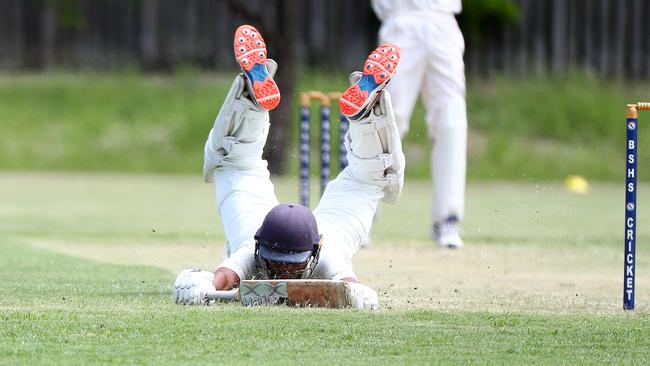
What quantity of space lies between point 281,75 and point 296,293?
13807 mm

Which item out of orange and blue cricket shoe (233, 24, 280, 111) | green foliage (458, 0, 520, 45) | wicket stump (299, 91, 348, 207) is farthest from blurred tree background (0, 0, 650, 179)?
orange and blue cricket shoe (233, 24, 280, 111)

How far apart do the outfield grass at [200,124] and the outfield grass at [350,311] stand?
6.47 m

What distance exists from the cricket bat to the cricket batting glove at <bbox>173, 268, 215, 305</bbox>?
173mm

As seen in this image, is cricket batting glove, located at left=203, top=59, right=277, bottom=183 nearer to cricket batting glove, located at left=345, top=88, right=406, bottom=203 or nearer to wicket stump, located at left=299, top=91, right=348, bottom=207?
cricket batting glove, located at left=345, top=88, right=406, bottom=203

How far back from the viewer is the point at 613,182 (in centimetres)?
1917

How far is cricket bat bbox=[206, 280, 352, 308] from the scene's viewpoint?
5984 millimetres

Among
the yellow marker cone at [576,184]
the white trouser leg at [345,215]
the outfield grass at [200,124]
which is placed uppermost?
the white trouser leg at [345,215]

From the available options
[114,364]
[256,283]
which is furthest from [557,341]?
[114,364]

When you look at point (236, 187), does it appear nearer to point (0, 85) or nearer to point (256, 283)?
point (256, 283)

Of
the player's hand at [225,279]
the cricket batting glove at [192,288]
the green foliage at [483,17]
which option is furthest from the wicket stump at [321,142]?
the green foliage at [483,17]

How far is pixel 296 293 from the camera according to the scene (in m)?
6.02

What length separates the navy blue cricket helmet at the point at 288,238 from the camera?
6.16m

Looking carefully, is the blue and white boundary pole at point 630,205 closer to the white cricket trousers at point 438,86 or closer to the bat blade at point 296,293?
the bat blade at point 296,293

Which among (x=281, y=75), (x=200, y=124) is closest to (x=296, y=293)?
(x=281, y=75)
